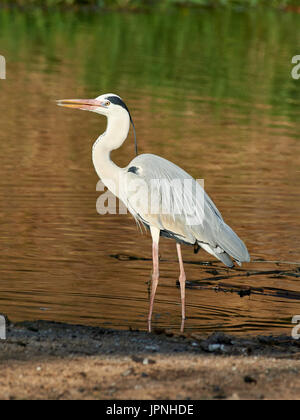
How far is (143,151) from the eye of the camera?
1445 centimetres

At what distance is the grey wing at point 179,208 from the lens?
24.9ft

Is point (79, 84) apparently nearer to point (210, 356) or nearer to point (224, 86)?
point (224, 86)

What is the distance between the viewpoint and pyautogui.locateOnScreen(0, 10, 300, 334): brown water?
7.92 metres

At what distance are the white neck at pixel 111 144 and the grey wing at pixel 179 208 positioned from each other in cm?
16

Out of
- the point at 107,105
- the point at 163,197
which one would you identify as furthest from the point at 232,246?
the point at 107,105

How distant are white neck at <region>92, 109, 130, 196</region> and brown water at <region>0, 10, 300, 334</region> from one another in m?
0.99

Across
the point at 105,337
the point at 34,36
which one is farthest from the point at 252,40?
the point at 105,337

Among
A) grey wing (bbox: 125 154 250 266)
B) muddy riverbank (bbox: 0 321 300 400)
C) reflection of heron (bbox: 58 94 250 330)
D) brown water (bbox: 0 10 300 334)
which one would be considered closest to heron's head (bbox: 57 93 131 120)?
reflection of heron (bbox: 58 94 250 330)

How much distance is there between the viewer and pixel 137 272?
866 cm

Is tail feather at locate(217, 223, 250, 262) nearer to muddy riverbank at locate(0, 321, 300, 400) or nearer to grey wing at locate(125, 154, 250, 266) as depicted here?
grey wing at locate(125, 154, 250, 266)

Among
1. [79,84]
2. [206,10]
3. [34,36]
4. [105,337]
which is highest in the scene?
[206,10]

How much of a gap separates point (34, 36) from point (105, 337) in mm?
22486

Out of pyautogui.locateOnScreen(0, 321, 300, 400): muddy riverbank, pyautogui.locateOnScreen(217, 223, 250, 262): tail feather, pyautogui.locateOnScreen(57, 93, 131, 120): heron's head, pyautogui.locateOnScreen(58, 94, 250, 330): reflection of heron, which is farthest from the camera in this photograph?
pyautogui.locateOnScreen(57, 93, 131, 120): heron's head

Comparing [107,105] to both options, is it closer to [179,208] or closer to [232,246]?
[179,208]
